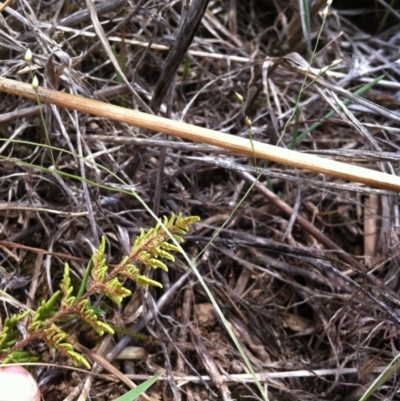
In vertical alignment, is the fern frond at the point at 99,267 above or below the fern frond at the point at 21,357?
above

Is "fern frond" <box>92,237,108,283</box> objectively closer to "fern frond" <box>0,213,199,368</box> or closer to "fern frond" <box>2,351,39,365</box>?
"fern frond" <box>0,213,199,368</box>

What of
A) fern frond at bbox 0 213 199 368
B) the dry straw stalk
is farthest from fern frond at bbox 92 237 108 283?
the dry straw stalk

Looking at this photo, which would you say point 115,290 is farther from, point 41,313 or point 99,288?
point 41,313

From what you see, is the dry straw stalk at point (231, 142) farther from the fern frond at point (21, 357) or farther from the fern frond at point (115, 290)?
the fern frond at point (21, 357)

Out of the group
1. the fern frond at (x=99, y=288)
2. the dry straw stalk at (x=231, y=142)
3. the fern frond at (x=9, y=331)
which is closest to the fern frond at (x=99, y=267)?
the fern frond at (x=99, y=288)

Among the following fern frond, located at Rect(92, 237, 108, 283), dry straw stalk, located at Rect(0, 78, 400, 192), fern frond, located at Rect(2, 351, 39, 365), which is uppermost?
dry straw stalk, located at Rect(0, 78, 400, 192)

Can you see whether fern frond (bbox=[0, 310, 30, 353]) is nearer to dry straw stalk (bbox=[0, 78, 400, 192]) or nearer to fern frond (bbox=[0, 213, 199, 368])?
fern frond (bbox=[0, 213, 199, 368])

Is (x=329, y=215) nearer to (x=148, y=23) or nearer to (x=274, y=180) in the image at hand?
(x=274, y=180)

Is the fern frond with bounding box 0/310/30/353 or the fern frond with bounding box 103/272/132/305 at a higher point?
the fern frond with bounding box 103/272/132/305

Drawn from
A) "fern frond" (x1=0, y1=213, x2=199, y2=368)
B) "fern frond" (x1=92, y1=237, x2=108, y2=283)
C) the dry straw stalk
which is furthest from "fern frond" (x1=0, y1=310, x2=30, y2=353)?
the dry straw stalk

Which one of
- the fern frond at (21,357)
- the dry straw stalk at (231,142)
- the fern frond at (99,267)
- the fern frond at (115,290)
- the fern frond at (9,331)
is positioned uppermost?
the dry straw stalk at (231,142)

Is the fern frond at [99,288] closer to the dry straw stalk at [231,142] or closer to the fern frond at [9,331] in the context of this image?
the fern frond at [9,331]
